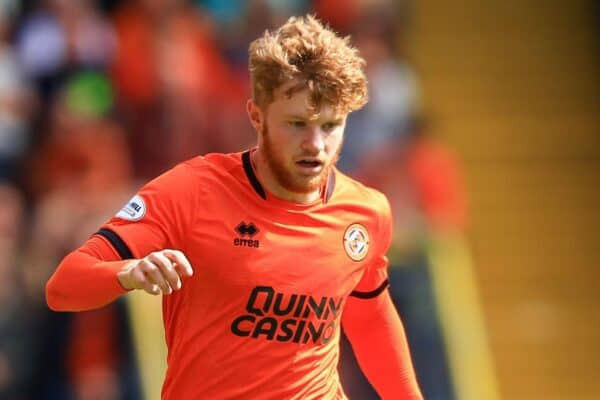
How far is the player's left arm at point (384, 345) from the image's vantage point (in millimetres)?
5172

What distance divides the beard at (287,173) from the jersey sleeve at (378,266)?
1.12ft

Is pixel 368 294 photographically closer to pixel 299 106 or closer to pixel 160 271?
pixel 299 106

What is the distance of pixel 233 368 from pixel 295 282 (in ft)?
1.21

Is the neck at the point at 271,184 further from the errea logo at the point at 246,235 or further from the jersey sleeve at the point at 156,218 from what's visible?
the jersey sleeve at the point at 156,218

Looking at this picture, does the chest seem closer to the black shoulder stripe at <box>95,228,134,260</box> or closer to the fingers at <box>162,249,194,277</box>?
the black shoulder stripe at <box>95,228,134,260</box>

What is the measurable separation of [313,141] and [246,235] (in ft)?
1.36

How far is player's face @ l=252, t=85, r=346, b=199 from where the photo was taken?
470 centimetres

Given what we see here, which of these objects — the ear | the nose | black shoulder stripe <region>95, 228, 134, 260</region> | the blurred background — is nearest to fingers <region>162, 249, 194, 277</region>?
black shoulder stripe <region>95, 228, 134, 260</region>

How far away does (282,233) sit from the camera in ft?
15.9

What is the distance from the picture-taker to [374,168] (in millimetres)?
9570

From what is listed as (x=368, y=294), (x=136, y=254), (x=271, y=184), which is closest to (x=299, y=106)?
(x=271, y=184)

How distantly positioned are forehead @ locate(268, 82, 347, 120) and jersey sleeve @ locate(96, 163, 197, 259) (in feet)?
1.32

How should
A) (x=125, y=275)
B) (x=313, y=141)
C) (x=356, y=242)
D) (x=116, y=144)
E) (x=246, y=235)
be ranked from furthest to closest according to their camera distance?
(x=116, y=144), (x=356, y=242), (x=246, y=235), (x=313, y=141), (x=125, y=275)

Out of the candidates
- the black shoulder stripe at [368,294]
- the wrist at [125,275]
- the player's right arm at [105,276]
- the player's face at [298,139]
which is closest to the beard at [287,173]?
the player's face at [298,139]
